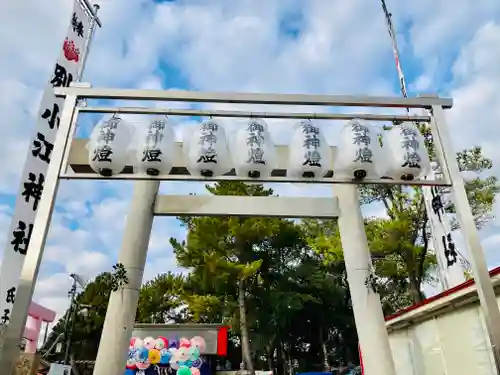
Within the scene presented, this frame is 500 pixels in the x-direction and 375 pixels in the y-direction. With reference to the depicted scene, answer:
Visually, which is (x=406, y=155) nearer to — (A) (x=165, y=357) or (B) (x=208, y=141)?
(B) (x=208, y=141)

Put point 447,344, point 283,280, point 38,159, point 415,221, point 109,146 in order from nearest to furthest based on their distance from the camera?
point 109,146 → point 38,159 → point 447,344 → point 415,221 → point 283,280

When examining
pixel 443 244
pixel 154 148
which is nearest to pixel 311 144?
pixel 154 148

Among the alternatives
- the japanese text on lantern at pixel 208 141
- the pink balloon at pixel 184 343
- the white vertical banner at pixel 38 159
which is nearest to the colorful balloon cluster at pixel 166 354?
the pink balloon at pixel 184 343

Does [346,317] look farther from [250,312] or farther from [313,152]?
[313,152]

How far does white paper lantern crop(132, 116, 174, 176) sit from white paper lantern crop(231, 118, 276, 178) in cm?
49

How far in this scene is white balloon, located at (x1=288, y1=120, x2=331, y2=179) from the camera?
306 centimetres

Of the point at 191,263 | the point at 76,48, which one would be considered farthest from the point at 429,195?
the point at 191,263

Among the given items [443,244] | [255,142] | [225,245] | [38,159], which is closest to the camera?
[255,142]

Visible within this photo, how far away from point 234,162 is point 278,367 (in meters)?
22.9

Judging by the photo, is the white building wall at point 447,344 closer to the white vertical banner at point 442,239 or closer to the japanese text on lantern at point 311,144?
the white vertical banner at point 442,239

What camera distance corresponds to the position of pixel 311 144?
10.3 ft

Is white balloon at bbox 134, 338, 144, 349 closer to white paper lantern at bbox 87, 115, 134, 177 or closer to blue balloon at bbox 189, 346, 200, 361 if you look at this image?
blue balloon at bbox 189, 346, 200, 361

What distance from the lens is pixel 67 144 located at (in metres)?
2.87

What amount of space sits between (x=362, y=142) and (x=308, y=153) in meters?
0.42
